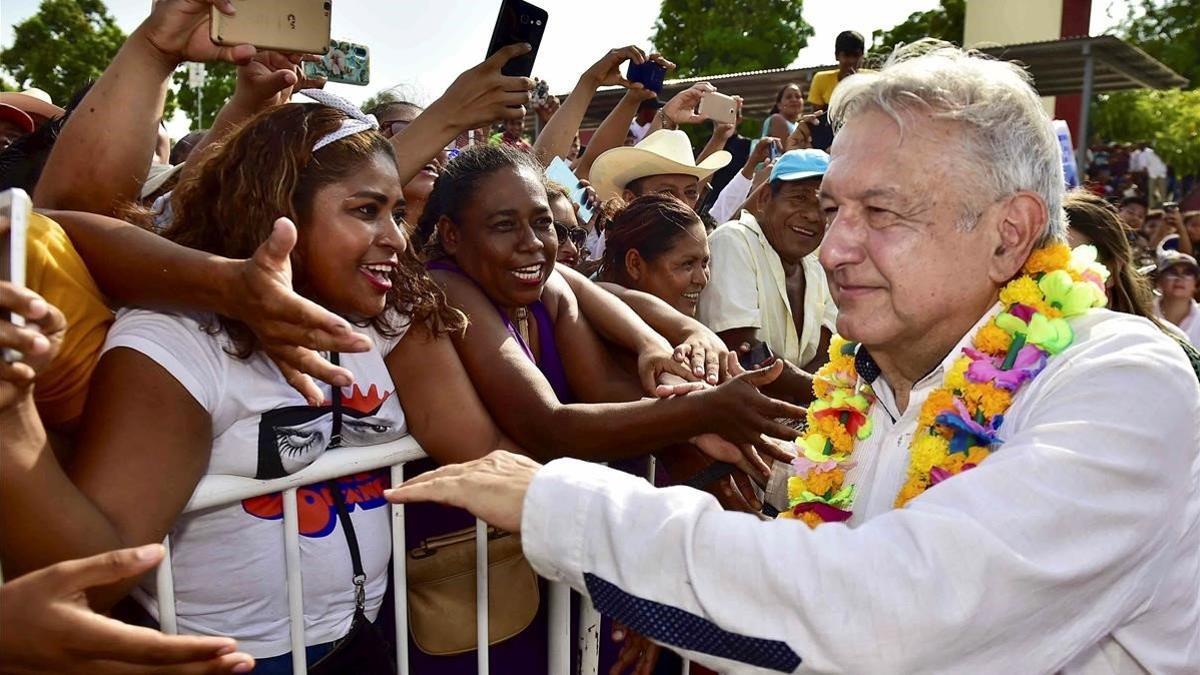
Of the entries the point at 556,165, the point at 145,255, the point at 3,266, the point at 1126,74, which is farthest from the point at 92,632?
the point at 1126,74

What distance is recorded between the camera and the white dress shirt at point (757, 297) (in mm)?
4250

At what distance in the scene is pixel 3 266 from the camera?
1.40 m

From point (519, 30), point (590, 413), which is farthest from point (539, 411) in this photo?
point (519, 30)

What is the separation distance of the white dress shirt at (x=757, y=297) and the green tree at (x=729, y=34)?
27578 mm

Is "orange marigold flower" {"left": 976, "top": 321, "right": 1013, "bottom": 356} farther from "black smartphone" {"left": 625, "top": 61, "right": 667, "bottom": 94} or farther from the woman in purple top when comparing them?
"black smartphone" {"left": 625, "top": 61, "right": 667, "bottom": 94}

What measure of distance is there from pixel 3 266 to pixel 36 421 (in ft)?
0.81

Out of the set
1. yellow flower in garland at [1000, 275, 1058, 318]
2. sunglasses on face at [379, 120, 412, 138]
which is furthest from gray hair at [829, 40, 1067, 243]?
sunglasses on face at [379, 120, 412, 138]

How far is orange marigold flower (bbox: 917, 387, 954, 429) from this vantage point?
1913 millimetres

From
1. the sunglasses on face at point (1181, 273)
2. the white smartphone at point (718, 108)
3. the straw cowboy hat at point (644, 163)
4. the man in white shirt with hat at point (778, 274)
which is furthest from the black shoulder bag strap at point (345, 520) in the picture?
the sunglasses on face at point (1181, 273)

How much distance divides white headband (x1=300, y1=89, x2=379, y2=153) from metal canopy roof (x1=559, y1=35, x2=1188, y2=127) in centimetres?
959

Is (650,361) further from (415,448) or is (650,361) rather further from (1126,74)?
(1126,74)

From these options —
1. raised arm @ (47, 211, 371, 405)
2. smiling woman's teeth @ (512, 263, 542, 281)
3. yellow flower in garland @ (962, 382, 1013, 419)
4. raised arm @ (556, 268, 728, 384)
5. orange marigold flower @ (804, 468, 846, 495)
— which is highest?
raised arm @ (47, 211, 371, 405)

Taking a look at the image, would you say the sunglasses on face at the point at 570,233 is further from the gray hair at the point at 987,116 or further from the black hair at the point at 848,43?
the black hair at the point at 848,43

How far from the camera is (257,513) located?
1.90 metres
